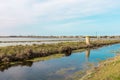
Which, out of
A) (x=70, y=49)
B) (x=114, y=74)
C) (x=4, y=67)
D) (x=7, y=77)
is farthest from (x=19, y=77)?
(x=70, y=49)

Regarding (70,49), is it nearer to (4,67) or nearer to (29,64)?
(29,64)

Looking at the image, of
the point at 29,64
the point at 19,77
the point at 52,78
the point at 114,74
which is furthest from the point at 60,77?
the point at 29,64

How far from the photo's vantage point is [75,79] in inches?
952

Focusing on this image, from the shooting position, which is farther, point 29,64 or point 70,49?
point 70,49

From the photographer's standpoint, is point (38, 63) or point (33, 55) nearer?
point (38, 63)

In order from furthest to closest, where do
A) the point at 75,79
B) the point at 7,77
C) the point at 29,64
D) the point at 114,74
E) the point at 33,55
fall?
1. the point at 33,55
2. the point at 29,64
3. the point at 7,77
4. the point at 75,79
5. the point at 114,74

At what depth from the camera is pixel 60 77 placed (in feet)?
84.6

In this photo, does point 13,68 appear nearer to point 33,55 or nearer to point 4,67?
point 4,67

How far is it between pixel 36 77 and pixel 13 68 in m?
7.19

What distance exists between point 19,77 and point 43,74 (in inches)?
111

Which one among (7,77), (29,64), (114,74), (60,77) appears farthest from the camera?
(29,64)

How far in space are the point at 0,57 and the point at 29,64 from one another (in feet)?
15.6

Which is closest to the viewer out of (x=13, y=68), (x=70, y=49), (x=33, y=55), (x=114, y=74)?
(x=114, y=74)

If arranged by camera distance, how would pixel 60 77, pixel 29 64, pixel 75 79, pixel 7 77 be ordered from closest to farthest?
pixel 75 79, pixel 60 77, pixel 7 77, pixel 29 64
